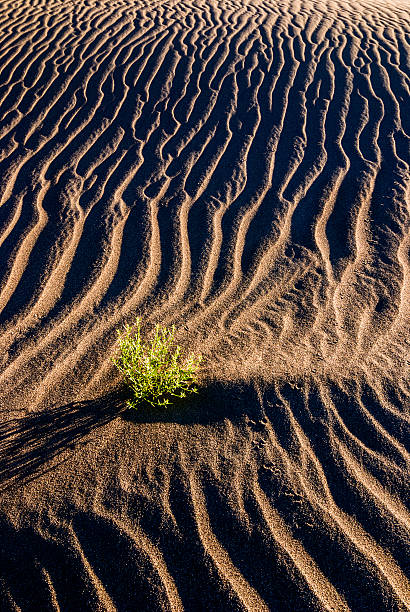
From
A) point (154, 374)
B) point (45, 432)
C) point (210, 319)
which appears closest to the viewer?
point (45, 432)

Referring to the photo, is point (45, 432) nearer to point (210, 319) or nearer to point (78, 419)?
point (78, 419)

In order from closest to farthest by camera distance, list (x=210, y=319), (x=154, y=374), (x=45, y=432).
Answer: (x=45, y=432) → (x=154, y=374) → (x=210, y=319)

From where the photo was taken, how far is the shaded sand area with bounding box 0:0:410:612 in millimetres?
2133

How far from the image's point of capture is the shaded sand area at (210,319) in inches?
84.0

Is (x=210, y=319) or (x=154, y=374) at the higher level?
(x=210, y=319)

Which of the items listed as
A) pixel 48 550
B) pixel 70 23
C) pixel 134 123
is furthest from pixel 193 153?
pixel 70 23

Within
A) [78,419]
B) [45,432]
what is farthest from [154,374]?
[45,432]

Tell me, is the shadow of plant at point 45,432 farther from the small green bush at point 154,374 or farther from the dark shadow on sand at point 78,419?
the small green bush at point 154,374

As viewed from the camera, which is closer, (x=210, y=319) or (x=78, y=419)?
(x=78, y=419)

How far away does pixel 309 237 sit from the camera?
4.08m

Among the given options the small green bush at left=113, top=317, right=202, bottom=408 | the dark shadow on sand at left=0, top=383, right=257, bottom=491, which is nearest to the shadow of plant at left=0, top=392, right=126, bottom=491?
the dark shadow on sand at left=0, top=383, right=257, bottom=491

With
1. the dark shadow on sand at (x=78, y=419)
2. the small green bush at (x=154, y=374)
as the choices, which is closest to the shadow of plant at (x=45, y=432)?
the dark shadow on sand at (x=78, y=419)

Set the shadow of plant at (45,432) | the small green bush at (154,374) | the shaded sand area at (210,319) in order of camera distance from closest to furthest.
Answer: the shaded sand area at (210,319) < the shadow of plant at (45,432) < the small green bush at (154,374)

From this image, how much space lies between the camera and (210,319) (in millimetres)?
3367
